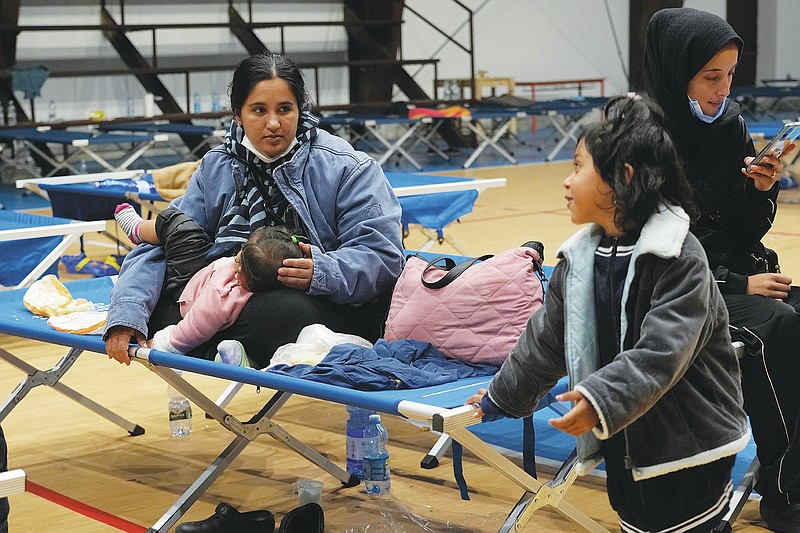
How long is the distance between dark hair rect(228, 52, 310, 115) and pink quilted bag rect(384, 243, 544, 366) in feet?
2.01

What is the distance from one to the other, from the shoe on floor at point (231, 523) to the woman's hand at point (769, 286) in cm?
117

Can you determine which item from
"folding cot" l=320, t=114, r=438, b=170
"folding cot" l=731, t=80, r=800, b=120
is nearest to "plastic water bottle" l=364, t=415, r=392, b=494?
"folding cot" l=320, t=114, r=438, b=170

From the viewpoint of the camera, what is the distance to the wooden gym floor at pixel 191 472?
2.72 m

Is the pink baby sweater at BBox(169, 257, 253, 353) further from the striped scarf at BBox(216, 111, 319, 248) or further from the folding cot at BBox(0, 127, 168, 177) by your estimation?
the folding cot at BBox(0, 127, 168, 177)

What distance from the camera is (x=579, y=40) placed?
1552 cm

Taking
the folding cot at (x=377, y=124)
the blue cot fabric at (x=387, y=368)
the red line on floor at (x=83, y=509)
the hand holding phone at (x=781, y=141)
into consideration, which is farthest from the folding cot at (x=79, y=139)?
the hand holding phone at (x=781, y=141)

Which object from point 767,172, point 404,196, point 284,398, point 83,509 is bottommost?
point 83,509

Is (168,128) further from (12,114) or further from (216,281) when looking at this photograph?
(216,281)

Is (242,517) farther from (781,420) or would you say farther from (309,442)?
(781,420)

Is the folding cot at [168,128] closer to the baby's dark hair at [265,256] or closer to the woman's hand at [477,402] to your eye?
the baby's dark hair at [265,256]

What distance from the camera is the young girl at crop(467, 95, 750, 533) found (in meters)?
1.63

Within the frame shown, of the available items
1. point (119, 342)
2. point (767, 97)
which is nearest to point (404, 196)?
point (119, 342)

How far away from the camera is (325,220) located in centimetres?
287

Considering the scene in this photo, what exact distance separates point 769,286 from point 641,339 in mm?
1065
